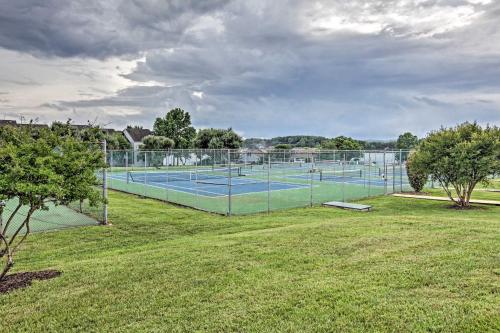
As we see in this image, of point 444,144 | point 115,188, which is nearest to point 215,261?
point 444,144

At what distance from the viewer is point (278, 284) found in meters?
5.55

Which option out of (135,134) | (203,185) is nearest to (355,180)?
(203,185)

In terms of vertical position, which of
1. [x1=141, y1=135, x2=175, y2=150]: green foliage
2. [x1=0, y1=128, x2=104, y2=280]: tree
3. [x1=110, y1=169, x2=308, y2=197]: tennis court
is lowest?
[x1=110, y1=169, x2=308, y2=197]: tennis court

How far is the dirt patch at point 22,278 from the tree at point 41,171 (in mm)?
185

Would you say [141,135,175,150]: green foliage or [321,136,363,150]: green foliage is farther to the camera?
[321,136,363,150]: green foliage

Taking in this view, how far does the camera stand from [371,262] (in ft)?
21.2

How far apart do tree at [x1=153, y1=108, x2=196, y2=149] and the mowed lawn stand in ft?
197

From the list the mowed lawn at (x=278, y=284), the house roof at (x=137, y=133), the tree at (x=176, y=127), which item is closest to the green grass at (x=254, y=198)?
the mowed lawn at (x=278, y=284)

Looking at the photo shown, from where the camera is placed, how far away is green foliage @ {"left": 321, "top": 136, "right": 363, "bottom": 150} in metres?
71.0

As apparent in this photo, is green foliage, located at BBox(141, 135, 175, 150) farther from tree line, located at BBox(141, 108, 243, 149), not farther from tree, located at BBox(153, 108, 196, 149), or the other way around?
tree, located at BBox(153, 108, 196, 149)

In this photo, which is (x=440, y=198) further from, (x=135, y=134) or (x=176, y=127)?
(x=135, y=134)

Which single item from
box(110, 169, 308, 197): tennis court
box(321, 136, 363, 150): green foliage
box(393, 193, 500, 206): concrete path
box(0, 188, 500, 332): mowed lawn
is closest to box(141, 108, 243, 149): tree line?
box(321, 136, 363, 150): green foliage

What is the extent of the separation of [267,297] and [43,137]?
4.77 meters

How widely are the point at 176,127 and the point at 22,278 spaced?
2584 inches
